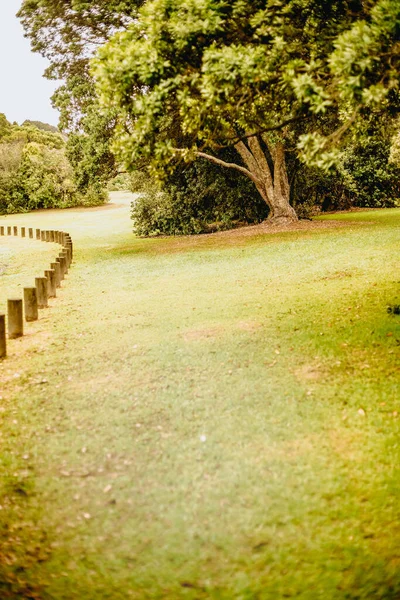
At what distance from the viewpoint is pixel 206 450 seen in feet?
17.5

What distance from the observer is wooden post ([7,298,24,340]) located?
30.3 ft

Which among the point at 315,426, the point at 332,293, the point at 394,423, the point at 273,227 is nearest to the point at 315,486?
the point at 315,426

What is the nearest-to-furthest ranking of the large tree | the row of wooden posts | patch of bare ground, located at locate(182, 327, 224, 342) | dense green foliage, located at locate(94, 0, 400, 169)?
dense green foliage, located at locate(94, 0, 400, 169) < the large tree < patch of bare ground, located at locate(182, 327, 224, 342) < the row of wooden posts

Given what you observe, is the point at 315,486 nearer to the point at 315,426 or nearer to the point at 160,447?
the point at 315,426

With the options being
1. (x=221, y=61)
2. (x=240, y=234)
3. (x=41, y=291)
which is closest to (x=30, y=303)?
(x=41, y=291)

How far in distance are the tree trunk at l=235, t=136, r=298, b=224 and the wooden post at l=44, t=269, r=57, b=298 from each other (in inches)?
561

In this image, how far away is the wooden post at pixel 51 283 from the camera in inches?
510

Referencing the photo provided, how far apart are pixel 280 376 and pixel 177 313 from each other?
3889mm

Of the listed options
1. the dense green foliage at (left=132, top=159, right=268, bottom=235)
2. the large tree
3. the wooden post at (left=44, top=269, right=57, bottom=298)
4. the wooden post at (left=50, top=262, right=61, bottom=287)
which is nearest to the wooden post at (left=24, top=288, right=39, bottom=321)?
the wooden post at (left=44, top=269, right=57, bottom=298)

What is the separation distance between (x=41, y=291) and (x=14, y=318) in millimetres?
2412

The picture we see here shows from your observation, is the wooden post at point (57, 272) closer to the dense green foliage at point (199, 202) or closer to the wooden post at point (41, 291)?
the wooden post at point (41, 291)

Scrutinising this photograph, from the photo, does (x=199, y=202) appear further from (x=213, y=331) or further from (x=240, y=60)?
(x=240, y=60)

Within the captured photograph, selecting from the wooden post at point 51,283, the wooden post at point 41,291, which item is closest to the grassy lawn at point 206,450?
the wooden post at point 41,291

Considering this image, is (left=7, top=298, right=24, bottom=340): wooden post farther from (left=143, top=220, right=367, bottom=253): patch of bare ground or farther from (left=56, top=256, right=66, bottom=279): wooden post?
(left=143, top=220, right=367, bottom=253): patch of bare ground
